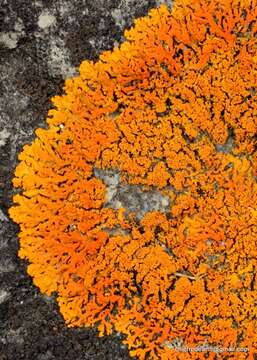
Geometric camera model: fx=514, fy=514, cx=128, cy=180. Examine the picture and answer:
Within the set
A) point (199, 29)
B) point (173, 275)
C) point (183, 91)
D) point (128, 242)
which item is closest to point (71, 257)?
point (128, 242)

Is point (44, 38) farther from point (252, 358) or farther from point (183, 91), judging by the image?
point (252, 358)

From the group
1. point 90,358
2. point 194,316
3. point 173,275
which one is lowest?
point 90,358

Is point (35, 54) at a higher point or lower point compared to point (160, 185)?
higher

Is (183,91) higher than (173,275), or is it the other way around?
(183,91)

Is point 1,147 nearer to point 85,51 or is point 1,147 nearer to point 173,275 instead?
point 85,51

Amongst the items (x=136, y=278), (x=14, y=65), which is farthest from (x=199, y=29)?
(x=136, y=278)

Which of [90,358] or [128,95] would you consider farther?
[90,358]
